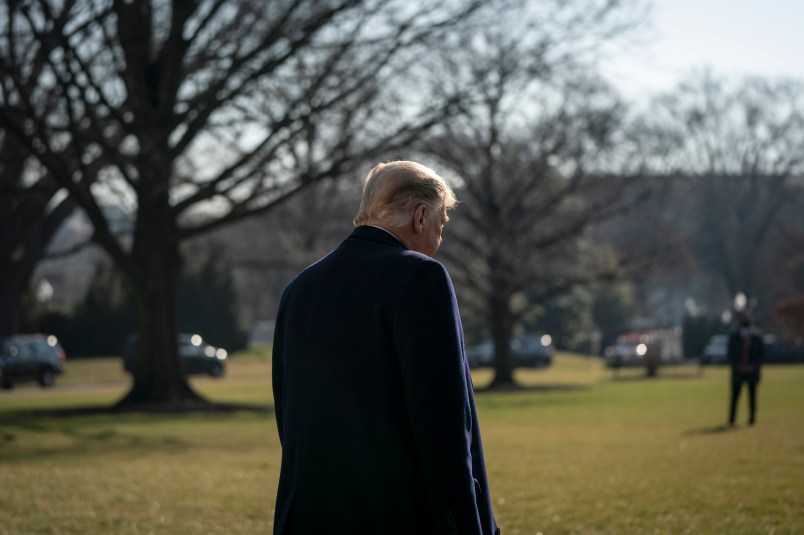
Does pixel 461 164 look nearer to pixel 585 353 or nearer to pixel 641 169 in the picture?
pixel 641 169

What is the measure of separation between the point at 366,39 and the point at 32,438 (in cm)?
985

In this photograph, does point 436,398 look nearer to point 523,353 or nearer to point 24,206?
point 24,206

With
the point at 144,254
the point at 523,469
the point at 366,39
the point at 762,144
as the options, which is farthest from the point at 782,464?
the point at 762,144

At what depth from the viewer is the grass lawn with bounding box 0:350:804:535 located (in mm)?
10008

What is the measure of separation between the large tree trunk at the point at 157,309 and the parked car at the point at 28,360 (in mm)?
16179

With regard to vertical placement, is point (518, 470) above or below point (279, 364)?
below

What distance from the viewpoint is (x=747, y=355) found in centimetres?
2166

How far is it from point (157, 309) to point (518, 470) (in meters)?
14.9

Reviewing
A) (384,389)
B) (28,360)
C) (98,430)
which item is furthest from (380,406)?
(28,360)

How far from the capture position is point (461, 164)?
132 feet

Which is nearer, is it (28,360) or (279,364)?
(279,364)

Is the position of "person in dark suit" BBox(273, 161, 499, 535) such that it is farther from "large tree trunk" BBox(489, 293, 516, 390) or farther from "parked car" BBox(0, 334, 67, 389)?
"parked car" BBox(0, 334, 67, 389)

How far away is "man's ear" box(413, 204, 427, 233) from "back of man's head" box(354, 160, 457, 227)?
1cm

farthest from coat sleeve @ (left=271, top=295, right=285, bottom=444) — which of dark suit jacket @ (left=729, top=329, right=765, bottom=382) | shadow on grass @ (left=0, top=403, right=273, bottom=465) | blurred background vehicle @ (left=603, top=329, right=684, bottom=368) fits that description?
blurred background vehicle @ (left=603, top=329, right=684, bottom=368)
